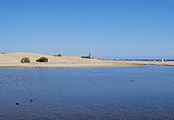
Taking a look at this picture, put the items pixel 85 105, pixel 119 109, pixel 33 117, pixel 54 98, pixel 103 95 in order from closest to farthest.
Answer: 1. pixel 33 117
2. pixel 119 109
3. pixel 85 105
4. pixel 54 98
5. pixel 103 95

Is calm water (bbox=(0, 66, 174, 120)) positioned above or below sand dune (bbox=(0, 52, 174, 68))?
below

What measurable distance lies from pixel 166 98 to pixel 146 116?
6.51 metres

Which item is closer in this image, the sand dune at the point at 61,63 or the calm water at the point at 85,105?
the calm water at the point at 85,105

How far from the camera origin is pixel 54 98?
23.1 meters

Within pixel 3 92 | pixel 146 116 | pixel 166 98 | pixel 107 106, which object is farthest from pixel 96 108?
pixel 3 92

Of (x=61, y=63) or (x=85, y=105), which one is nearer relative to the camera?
(x=85, y=105)

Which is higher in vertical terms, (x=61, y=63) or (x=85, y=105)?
(x=61, y=63)

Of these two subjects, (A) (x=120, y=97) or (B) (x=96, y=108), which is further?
(A) (x=120, y=97)

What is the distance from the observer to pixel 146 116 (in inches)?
674

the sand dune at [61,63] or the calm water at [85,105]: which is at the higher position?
the sand dune at [61,63]

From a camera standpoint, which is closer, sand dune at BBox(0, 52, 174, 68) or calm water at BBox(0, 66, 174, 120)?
calm water at BBox(0, 66, 174, 120)

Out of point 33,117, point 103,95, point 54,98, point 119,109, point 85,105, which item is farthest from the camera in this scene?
point 103,95

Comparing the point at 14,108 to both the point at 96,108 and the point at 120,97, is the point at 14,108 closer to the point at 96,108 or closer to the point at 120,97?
the point at 96,108

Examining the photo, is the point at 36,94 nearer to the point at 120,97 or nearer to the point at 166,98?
the point at 120,97
